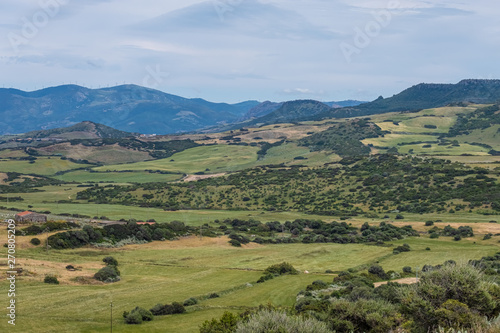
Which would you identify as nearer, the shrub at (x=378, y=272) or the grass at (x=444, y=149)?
the shrub at (x=378, y=272)

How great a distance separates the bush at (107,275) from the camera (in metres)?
41.8

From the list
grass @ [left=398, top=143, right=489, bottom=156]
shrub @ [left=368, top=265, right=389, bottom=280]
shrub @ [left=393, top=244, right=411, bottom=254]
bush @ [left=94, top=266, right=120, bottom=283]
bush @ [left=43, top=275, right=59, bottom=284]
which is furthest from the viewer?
grass @ [left=398, top=143, right=489, bottom=156]

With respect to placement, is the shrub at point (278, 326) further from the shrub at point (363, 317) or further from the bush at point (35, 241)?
the bush at point (35, 241)

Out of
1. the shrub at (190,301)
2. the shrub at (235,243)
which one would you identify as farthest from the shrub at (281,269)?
the shrub at (235,243)

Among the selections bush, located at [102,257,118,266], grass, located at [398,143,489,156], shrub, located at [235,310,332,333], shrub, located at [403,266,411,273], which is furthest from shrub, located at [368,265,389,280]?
grass, located at [398,143,489,156]

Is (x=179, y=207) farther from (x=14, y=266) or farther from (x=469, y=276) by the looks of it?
(x=469, y=276)

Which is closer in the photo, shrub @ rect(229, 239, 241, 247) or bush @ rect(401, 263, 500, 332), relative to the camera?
bush @ rect(401, 263, 500, 332)

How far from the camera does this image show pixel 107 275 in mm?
42281

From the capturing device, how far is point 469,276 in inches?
1010

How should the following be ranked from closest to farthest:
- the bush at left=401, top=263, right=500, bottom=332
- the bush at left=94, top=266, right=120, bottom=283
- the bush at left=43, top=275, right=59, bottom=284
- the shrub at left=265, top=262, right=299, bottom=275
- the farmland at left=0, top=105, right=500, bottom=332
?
the bush at left=401, top=263, right=500, bottom=332 → the farmland at left=0, top=105, right=500, bottom=332 → the bush at left=43, top=275, right=59, bottom=284 → the bush at left=94, top=266, right=120, bottom=283 → the shrub at left=265, top=262, right=299, bottom=275

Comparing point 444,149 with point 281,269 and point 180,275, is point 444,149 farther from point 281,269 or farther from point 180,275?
point 180,275

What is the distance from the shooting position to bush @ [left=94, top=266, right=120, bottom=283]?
41781 millimetres

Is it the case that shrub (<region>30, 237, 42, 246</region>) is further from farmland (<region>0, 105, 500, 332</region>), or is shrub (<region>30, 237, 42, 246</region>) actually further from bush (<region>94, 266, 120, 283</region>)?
bush (<region>94, 266, 120, 283</region>)

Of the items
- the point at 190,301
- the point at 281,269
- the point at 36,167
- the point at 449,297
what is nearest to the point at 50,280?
the point at 190,301
